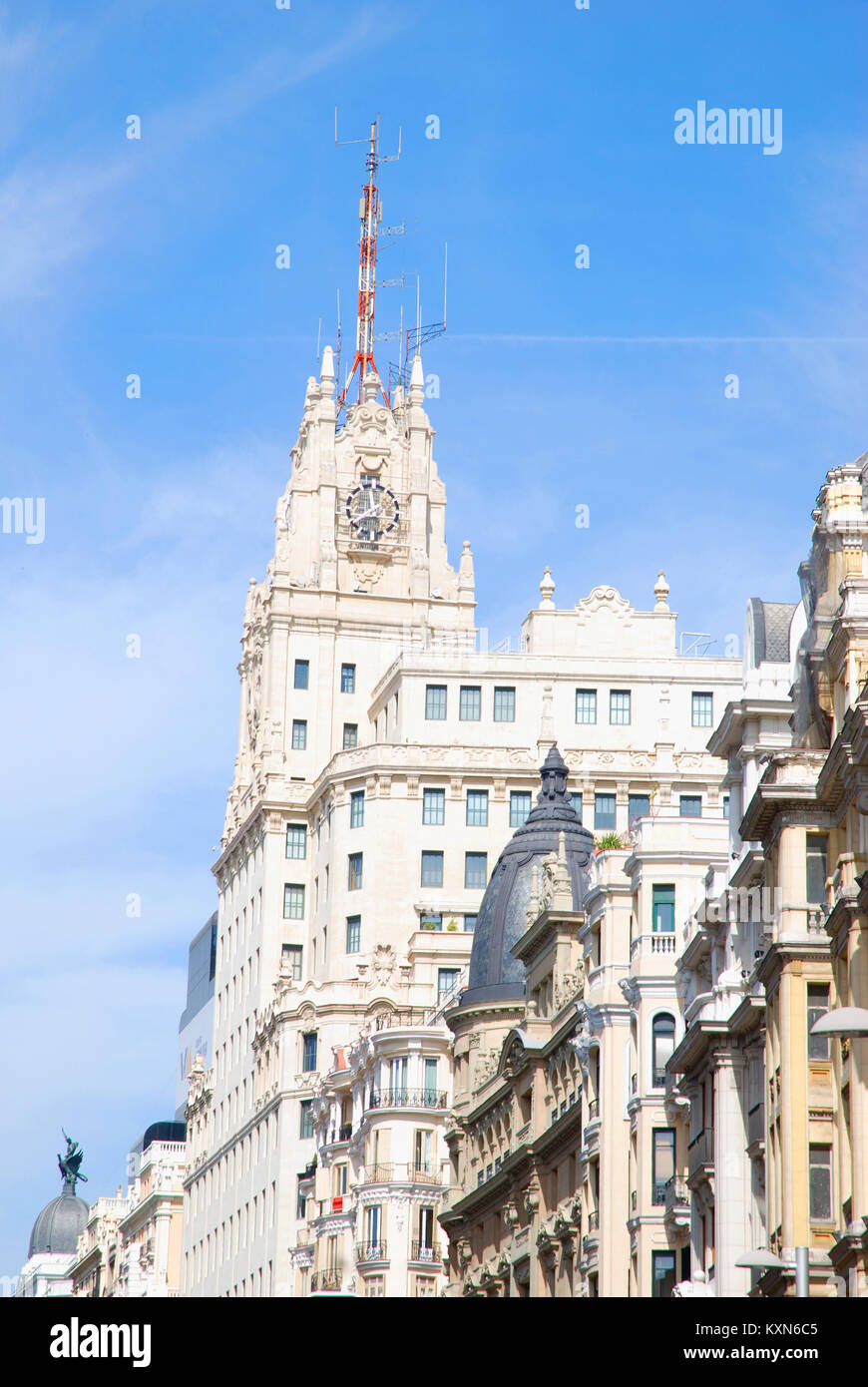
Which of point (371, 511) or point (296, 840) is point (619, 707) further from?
point (371, 511)

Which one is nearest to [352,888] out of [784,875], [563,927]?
[563,927]

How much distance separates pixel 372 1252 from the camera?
103812 millimetres

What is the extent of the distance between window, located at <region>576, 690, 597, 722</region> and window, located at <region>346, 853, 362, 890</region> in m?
12.8

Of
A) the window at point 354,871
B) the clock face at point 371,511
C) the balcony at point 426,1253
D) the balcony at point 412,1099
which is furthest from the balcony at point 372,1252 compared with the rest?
the clock face at point 371,511

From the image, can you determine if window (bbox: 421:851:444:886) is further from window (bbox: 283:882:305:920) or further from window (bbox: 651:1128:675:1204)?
window (bbox: 651:1128:675:1204)

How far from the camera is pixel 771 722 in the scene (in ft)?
223

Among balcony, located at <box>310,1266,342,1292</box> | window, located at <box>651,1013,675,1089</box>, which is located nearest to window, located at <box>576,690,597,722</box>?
balcony, located at <box>310,1266,342,1292</box>

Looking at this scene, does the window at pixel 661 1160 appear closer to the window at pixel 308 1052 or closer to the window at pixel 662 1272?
the window at pixel 662 1272

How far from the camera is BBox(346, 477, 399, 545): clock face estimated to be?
5763 inches

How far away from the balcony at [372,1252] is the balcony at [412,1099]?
5456 mm

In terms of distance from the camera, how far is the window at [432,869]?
126 meters

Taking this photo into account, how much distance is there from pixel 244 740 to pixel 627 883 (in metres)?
74.2
